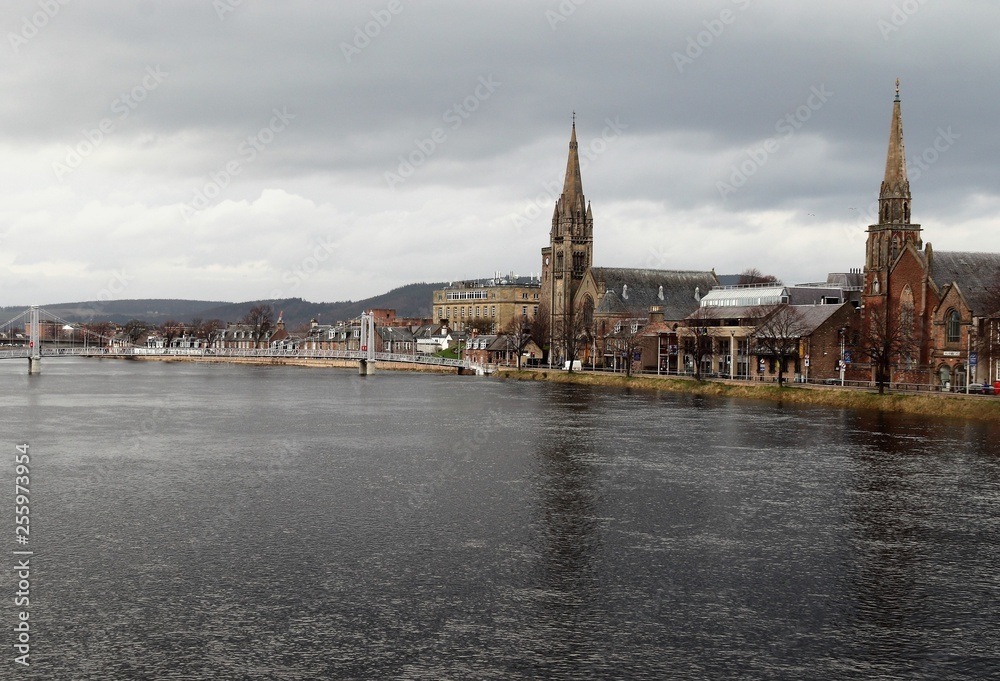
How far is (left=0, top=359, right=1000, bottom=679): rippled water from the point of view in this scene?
18188mm

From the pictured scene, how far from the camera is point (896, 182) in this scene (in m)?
94.4

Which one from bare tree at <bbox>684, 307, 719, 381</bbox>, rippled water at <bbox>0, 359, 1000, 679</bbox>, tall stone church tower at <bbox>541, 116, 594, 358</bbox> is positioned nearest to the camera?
rippled water at <bbox>0, 359, 1000, 679</bbox>

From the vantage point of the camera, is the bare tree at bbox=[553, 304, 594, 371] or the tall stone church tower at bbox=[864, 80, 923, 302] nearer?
the tall stone church tower at bbox=[864, 80, 923, 302]

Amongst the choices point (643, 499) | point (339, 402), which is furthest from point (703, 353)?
point (643, 499)

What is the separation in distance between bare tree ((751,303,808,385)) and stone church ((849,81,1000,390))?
18.4 feet

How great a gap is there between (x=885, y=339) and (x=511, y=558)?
60.9 meters

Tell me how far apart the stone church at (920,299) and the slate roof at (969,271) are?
83mm

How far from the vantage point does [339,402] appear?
81938 millimetres

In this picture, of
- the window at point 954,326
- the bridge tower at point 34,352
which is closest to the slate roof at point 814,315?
the window at point 954,326

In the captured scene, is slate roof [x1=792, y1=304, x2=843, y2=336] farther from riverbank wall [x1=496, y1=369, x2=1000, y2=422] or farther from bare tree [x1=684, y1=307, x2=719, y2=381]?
bare tree [x1=684, y1=307, x2=719, y2=381]

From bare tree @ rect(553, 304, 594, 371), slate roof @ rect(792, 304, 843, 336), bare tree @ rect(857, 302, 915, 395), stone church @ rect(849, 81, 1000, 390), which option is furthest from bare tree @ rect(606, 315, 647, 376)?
bare tree @ rect(857, 302, 915, 395)

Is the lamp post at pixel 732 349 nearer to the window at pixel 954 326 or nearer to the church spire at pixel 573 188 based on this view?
the window at pixel 954 326

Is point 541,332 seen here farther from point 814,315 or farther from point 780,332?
point 780,332

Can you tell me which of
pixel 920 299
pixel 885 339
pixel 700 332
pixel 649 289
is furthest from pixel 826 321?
pixel 649 289
